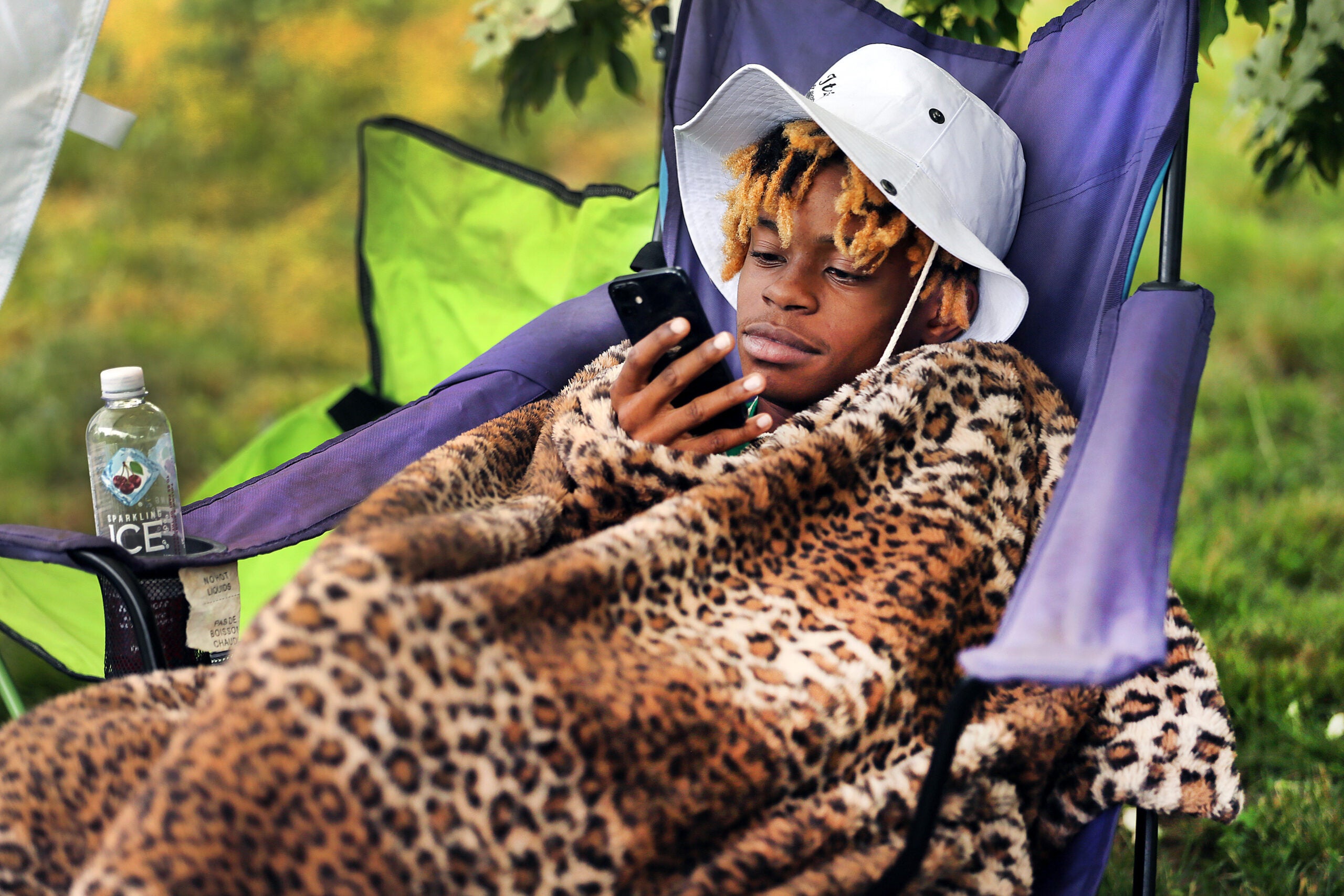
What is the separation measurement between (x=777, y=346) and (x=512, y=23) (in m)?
1.05

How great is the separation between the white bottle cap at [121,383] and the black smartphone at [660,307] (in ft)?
1.95

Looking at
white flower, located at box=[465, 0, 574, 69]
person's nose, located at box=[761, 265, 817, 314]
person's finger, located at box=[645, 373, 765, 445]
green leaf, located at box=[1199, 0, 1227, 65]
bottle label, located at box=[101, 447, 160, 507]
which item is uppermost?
white flower, located at box=[465, 0, 574, 69]

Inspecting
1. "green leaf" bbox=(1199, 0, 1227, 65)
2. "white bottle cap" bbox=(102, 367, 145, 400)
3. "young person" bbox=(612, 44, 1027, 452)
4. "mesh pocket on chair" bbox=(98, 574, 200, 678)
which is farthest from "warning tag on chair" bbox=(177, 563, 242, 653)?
"green leaf" bbox=(1199, 0, 1227, 65)

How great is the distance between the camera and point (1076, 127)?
142 cm

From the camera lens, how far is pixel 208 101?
4.70m

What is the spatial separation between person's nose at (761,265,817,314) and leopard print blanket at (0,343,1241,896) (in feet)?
0.48

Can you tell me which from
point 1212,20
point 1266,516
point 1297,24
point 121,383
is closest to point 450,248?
point 121,383

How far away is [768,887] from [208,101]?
4.71 metres

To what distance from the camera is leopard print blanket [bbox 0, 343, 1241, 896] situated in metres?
0.76

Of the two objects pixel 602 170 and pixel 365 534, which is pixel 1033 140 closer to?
pixel 365 534

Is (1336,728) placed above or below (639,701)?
below

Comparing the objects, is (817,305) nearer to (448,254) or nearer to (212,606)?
(212,606)

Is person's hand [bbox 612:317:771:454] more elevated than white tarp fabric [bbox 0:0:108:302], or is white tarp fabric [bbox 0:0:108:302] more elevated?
white tarp fabric [bbox 0:0:108:302]

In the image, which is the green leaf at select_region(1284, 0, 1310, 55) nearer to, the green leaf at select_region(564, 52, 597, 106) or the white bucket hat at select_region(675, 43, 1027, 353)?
the white bucket hat at select_region(675, 43, 1027, 353)
